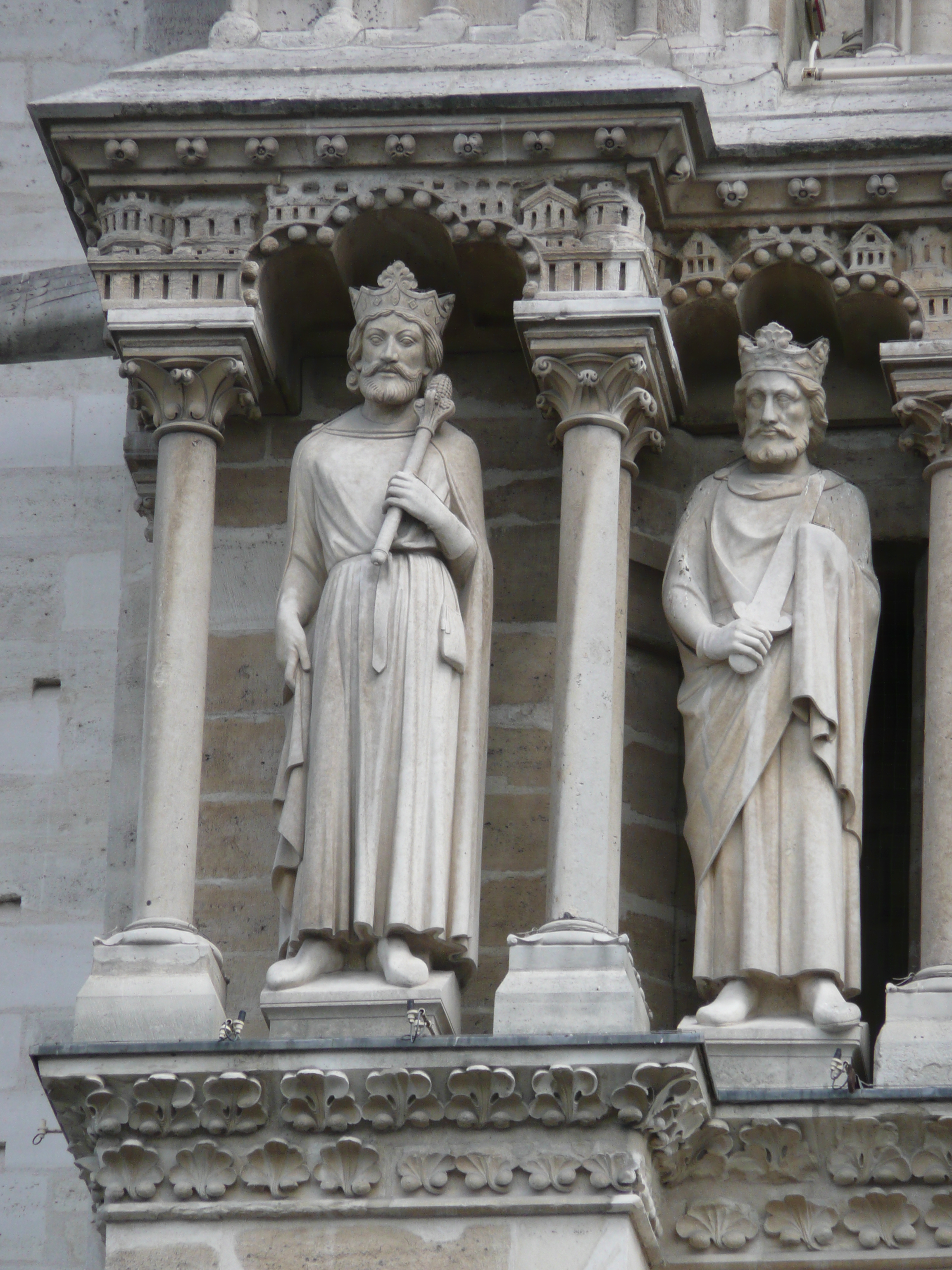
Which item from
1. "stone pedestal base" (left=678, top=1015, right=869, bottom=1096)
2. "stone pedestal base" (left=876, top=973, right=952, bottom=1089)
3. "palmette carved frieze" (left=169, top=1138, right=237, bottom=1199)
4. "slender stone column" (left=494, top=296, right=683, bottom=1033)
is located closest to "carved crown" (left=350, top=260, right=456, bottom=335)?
"slender stone column" (left=494, top=296, right=683, bottom=1033)

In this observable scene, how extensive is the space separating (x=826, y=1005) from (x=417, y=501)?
5.68 ft

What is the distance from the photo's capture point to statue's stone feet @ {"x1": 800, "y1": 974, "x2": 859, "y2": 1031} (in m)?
10.1

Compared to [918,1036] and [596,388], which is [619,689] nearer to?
[596,388]

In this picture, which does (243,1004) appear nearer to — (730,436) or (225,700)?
(225,700)

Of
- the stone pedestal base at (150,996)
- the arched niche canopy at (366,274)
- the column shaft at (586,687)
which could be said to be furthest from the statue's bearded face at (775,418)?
the stone pedestal base at (150,996)

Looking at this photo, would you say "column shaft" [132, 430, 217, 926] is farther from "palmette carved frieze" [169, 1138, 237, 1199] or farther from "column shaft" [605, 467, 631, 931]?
"column shaft" [605, 467, 631, 931]

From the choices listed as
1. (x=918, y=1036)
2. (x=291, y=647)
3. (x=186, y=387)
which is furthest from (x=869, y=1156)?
(x=186, y=387)

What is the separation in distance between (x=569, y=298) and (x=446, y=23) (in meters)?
1.01

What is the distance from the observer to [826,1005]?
10.1 m

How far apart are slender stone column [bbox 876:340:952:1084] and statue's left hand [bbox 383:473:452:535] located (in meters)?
1.31

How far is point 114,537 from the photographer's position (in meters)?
12.4

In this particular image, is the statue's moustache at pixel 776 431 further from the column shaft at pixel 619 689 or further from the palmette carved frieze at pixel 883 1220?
the palmette carved frieze at pixel 883 1220

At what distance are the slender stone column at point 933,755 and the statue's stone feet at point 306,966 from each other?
4.71 feet

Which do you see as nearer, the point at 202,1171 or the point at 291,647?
the point at 202,1171
